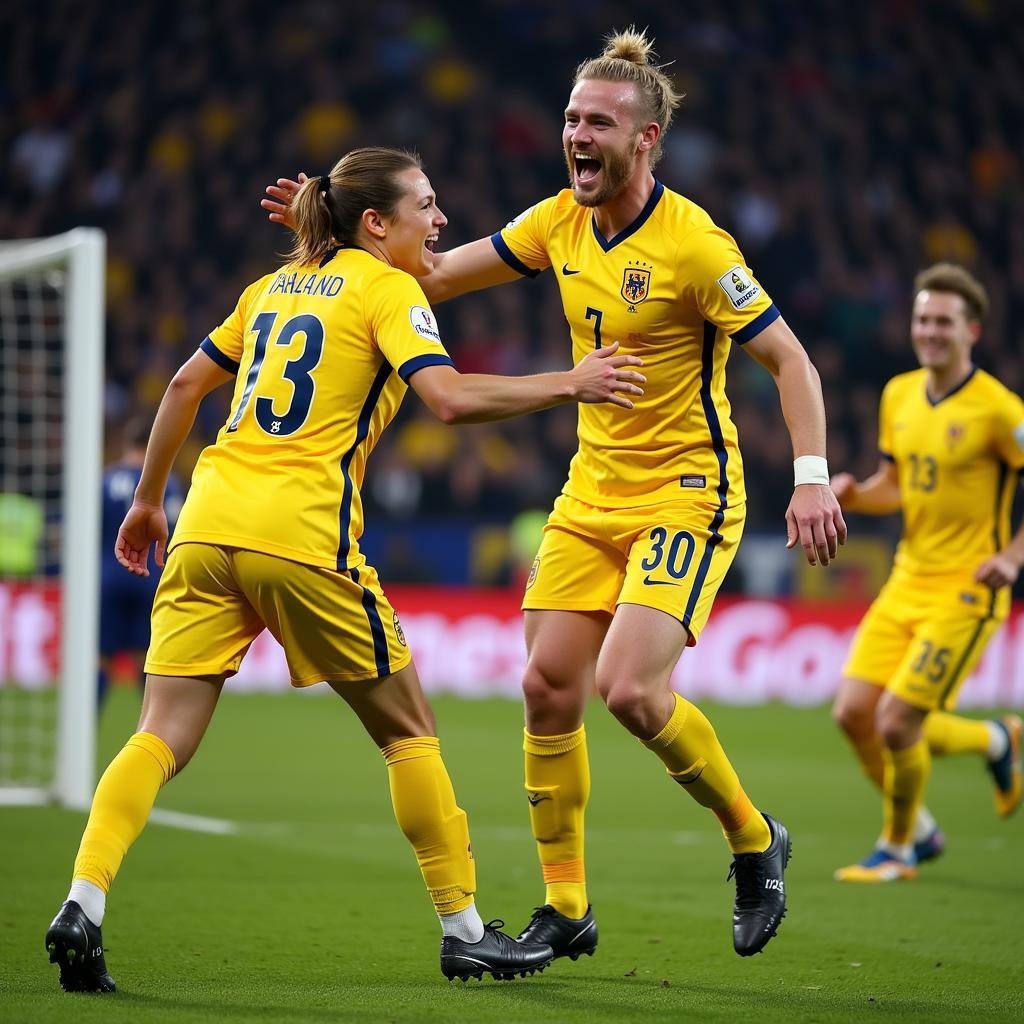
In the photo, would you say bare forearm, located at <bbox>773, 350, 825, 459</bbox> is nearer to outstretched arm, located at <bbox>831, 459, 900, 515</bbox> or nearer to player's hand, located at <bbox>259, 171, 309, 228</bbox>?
player's hand, located at <bbox>259, 171, 309, 228</bbox>

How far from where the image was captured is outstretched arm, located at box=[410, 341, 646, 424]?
3920 mm

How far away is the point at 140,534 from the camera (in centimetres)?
459

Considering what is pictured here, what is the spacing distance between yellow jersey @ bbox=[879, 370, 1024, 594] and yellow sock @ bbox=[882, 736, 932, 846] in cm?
81

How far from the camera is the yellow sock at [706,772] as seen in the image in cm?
456

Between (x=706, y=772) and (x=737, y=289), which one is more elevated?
(x=737, y=289)

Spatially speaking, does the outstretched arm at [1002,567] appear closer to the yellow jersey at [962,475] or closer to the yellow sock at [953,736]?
the yellow jersey at [962,475]

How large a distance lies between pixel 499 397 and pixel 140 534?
126 centimetres

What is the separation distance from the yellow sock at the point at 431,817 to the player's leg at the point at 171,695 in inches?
20.4

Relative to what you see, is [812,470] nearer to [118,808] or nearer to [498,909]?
[118,808]

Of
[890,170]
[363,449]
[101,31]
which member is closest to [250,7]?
[101,31]

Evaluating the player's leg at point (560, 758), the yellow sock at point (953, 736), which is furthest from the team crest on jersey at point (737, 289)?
the yellow sock at point (953, 736)

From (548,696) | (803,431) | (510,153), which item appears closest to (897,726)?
(548,696)

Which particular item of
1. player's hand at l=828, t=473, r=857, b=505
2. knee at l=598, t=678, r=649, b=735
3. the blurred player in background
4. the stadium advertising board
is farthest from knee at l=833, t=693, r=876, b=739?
the stadium advertising board

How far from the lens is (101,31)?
19688 mm
